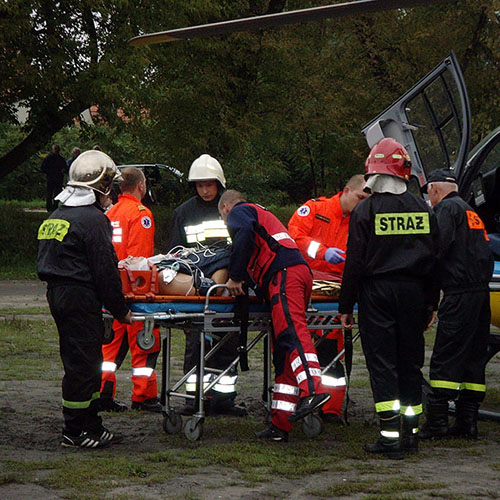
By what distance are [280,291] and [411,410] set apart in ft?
3.77

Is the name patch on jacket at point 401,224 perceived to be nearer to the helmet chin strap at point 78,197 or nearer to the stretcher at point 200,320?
the stretcher at point 200,320

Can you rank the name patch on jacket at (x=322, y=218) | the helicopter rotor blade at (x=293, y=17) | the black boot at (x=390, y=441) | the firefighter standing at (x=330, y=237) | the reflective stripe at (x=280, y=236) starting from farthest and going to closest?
1. the name patch on jacket at (x=322, y=218)
2. the firefighter standing at (x=330, y=237)
3. the reflective stripe at (x=280, y=236)
4. the black boot at (x=390, y=441)
5. the helicopter rotor blade at (x=293, y=17)

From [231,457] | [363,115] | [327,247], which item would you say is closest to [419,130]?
[327,247]

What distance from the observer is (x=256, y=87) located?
23406mm

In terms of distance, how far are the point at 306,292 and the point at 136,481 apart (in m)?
1.92

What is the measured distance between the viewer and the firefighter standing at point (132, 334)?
7.82 meters

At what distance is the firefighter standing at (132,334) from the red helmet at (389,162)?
218cm

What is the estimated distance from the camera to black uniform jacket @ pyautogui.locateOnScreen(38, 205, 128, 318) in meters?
6.34

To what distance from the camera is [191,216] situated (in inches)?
324

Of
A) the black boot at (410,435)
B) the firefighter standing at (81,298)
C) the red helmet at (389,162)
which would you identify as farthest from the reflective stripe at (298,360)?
the red helmet at (389,162)

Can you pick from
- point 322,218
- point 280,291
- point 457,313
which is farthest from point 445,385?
point 322,218

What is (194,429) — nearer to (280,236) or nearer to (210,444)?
(210,444)

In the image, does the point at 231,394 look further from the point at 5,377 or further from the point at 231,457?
the point at 5,377

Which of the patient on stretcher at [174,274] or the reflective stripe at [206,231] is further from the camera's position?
the reflective stripe at [206,231]
